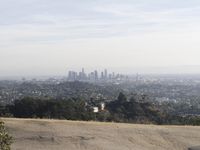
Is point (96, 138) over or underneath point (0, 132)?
underneath

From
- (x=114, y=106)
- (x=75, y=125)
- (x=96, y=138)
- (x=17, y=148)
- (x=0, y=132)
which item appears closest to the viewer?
(x=0, y=132)

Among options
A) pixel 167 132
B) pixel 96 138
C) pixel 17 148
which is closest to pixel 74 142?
pixel 96 138

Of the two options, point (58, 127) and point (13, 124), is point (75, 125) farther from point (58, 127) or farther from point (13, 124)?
point (13, 124)

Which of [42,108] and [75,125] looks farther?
[42,108]

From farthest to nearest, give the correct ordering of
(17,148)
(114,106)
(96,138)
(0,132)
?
(114,106) → (96,138) → (17,148) → (0,132)

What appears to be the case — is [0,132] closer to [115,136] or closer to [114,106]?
[115,136]

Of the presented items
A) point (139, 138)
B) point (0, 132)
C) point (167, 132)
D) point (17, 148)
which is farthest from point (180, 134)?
point (0, 132)
